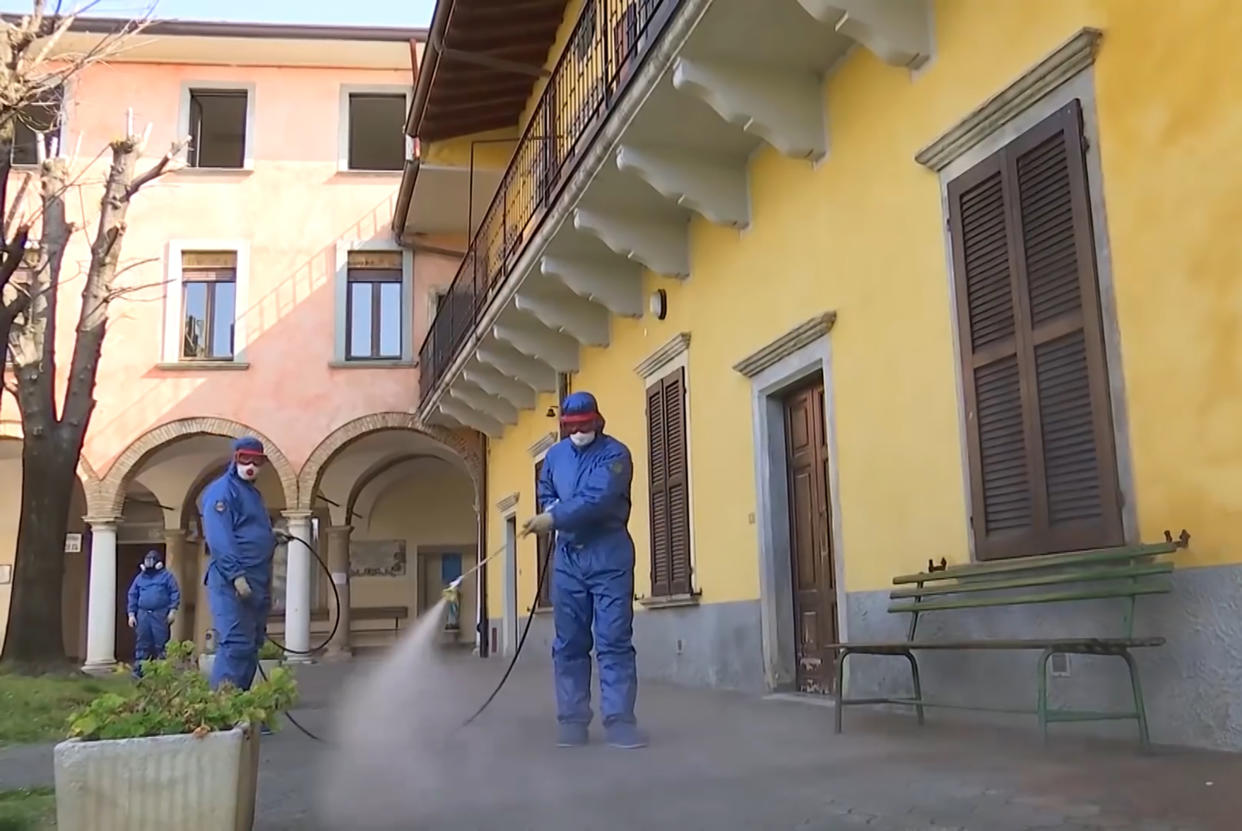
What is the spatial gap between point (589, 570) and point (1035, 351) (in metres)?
2.60

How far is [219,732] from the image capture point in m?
3.80

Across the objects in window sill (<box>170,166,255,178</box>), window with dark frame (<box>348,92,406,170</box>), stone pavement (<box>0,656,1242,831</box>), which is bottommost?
stone pavement (<box>0,656,1242,831</box>)

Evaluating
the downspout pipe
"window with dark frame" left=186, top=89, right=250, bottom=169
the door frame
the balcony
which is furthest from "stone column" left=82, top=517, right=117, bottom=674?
the door frame

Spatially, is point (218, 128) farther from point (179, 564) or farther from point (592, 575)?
point (592, 575)

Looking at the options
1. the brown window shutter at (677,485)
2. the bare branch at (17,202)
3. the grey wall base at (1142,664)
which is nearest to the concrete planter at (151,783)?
the grey wall base at (1142,664)

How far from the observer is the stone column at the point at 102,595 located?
21500 mm

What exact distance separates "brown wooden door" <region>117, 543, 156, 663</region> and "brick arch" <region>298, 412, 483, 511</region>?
A: 26.2ft

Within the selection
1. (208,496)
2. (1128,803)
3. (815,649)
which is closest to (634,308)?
(815,649)

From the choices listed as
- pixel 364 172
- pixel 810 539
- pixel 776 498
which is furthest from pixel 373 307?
pixel 810 539

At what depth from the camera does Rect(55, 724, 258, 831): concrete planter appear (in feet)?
11.8

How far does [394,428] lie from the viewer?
22.9m

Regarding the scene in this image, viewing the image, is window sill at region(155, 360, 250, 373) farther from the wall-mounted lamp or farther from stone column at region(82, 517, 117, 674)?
the wall-mounted lamp

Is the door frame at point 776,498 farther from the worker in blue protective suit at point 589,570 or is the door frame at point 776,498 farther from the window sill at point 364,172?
the window sill at point 364,172

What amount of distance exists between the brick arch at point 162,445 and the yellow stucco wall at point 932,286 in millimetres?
12221
